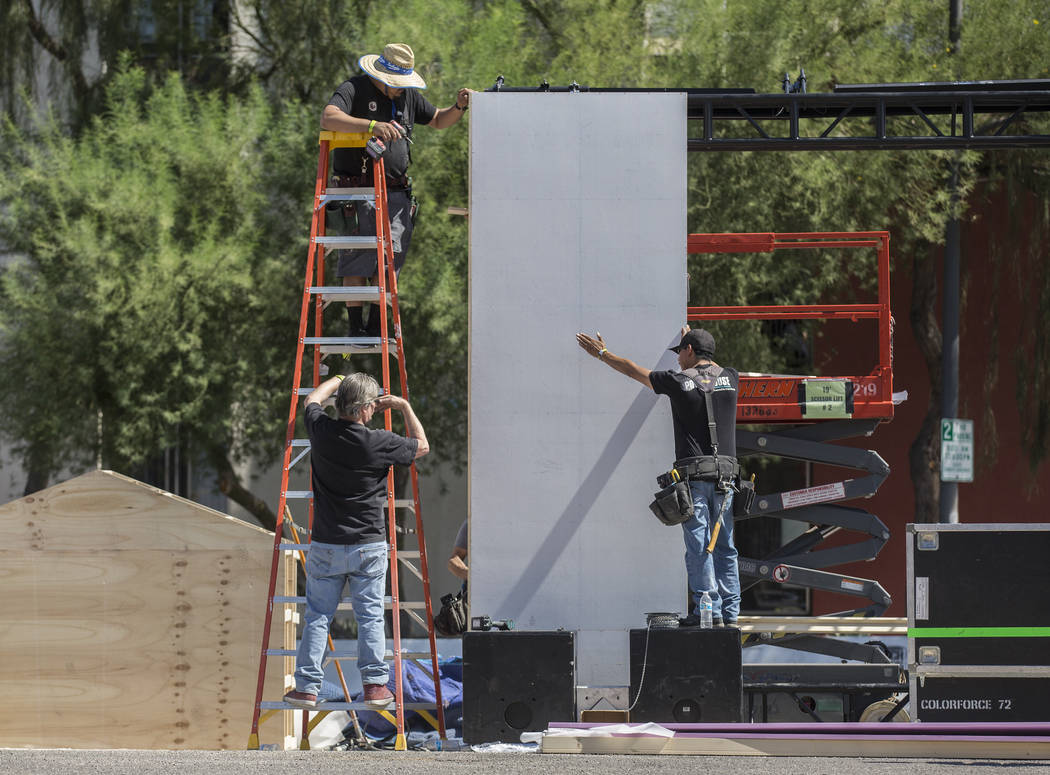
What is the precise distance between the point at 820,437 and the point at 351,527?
487 cm

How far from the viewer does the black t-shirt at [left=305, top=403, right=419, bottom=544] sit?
7.04 m

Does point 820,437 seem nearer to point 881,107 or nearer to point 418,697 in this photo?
point 881,107

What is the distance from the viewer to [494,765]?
20.4 feet

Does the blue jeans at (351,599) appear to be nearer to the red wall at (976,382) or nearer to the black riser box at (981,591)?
the black riser box at (981,591)

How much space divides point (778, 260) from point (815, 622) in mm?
5684

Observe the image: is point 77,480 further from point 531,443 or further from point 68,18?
point 68,18

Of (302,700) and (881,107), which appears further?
(881,107)

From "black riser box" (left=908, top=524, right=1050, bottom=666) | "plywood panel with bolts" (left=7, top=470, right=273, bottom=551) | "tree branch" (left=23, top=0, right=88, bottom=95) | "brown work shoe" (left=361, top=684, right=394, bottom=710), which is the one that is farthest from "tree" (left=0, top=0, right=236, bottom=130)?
"black riser box" (left=908, top=524, right=1050, bottom=666)

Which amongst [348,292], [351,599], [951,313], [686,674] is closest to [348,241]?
[348,292]

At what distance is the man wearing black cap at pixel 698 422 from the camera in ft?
24.5

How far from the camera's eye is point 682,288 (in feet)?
25.2

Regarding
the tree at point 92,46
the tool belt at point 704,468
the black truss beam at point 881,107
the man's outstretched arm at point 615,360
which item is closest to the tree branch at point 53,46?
the tree at point 92,46

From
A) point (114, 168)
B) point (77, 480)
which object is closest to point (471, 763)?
point (77, 480)

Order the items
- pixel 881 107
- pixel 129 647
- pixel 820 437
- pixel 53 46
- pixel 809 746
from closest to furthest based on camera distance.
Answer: pixel 809 746 < pixel 129 647 < pixel 881 107 < pixel 820 437 < pixel 53 46
